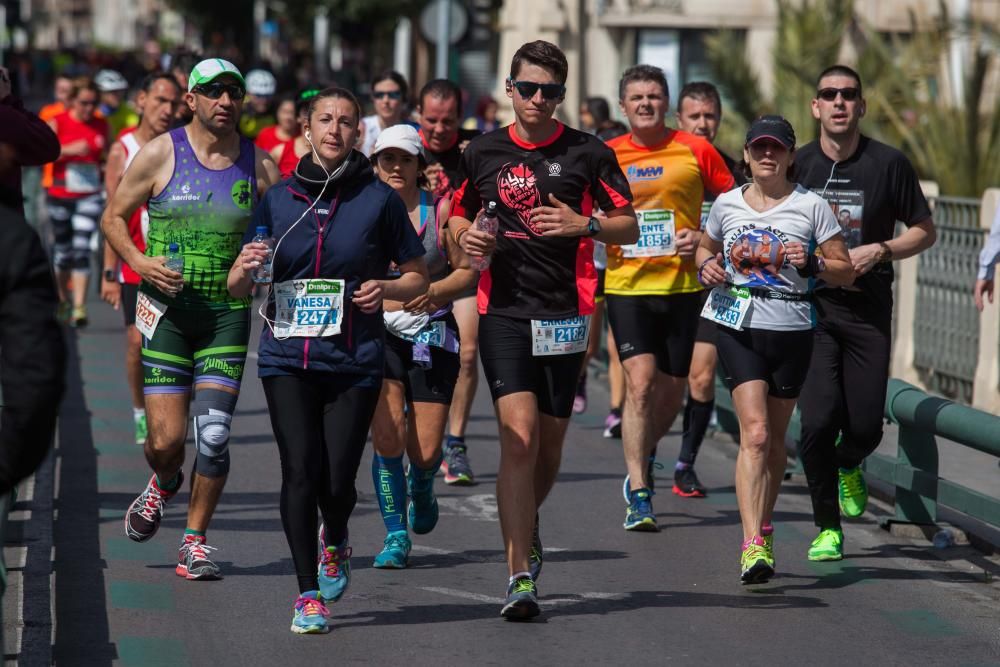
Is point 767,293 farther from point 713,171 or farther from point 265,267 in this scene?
point 265,267

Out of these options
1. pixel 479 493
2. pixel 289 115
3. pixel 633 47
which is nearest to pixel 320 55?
pixel 633 47

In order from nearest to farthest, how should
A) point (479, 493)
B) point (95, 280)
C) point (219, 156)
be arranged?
1. point (219, 156)
2. point (479, 493)
3. point (95, 280)

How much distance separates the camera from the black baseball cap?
784 cm

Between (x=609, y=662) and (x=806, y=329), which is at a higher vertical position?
(x=806, y=329)

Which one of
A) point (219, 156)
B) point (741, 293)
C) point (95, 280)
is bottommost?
point (95, 280)

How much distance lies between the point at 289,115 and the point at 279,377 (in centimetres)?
980

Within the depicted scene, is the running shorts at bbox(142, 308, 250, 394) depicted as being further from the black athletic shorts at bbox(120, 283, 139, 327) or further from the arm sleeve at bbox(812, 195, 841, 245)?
the black athletic shorts at bbox(120, 283, 139, 327)

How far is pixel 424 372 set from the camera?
27.5 feet

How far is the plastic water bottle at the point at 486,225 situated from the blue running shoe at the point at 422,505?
4.54ft

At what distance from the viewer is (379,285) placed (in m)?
6.74

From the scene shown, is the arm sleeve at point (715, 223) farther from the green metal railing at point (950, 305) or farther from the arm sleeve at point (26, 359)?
the green metal railing at point (950, 305)

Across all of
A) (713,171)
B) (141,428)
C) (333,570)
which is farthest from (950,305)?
(333,570)

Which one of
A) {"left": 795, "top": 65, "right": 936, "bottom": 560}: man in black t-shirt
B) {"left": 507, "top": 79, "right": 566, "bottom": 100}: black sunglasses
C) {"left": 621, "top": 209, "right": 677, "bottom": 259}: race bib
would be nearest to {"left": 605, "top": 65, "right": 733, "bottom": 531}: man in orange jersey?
{"left": 621, "top": 209, "right": 677, "bottom": 259}: race bib

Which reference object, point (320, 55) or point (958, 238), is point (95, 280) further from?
point (320, 55)
